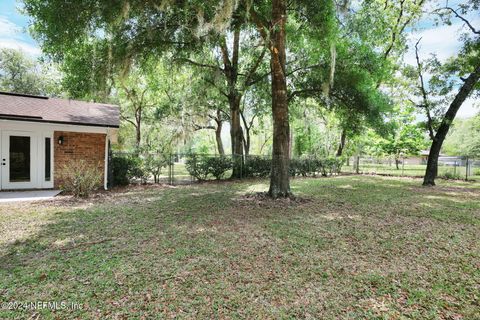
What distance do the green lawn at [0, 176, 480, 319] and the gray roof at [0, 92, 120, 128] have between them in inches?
127

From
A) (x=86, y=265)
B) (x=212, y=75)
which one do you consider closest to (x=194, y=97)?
(x=212, y=75)

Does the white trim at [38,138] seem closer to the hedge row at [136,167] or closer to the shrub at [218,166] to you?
the hedge row at [136,167]

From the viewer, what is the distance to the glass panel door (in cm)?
805

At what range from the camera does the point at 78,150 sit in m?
8.95

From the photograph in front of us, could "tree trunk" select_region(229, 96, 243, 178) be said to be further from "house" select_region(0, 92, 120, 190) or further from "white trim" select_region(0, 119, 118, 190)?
"white trim" select_region(0, 119, 118, 190)

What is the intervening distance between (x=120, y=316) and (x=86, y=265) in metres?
1.23

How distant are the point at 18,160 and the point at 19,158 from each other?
75 mm

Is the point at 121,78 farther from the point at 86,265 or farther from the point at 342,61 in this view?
the point at 342,61

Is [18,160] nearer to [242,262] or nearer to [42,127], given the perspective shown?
[42,127]

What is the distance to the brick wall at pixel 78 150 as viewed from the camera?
8.66 meters

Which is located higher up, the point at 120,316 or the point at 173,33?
the point at 173,33

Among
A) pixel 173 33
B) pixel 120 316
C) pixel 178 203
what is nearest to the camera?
pixel 120 316

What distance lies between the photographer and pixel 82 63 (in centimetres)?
791

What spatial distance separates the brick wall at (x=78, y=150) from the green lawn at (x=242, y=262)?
9.74 ft
